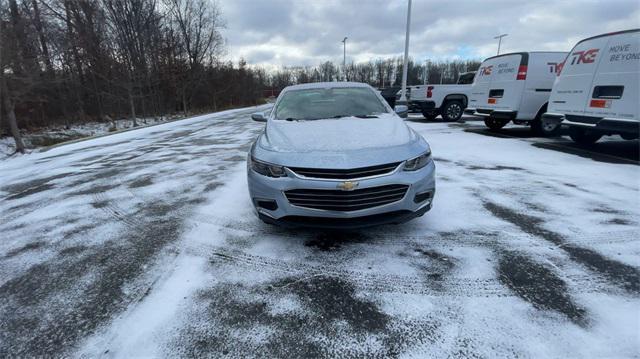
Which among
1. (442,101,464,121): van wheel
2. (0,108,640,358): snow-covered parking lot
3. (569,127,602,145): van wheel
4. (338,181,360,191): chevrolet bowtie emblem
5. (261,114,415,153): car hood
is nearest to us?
(0,108,640,358): snow-covered parking lot

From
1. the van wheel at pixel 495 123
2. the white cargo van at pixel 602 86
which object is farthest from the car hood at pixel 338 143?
the van wheel at pixel 495 123

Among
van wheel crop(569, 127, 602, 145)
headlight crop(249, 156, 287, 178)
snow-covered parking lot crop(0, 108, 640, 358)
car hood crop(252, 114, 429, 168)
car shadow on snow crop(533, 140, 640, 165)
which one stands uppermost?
car hood crop(252, 114, 429, 168)

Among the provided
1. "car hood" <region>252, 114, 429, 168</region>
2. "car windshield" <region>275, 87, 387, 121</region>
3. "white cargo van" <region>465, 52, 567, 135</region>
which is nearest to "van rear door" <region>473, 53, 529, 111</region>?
"white cargo van" <region>465, 52, 567, 135</region>

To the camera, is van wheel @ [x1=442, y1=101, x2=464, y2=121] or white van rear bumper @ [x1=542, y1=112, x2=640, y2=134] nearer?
white van rear bumper @ [x1=542, y1=112, x2=640, y2=134]

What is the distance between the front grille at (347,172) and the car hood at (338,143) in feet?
0.12

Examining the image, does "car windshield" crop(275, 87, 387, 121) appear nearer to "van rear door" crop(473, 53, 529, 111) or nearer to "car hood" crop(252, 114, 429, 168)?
Answer: "car hood" crop(252, 114, 429, 168)

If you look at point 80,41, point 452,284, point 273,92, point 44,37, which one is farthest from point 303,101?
point 273,92

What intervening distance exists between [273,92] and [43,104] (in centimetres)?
6397

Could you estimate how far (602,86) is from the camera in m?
6.34

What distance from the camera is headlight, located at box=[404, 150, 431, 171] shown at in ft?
10.2

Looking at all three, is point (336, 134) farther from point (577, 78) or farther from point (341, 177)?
point (577, 78)

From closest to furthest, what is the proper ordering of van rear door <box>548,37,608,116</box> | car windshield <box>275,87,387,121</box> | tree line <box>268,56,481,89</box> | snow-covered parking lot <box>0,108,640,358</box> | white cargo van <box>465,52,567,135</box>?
snow-covered parking lot <box>0,108,640,358</box> < car windshield <box>275,87,387,121</box> < van rear door <box>548,37,608,116</box> < white cargo van <box>465,52,567,135</box> < tree line <box>268,56,481,89</box>

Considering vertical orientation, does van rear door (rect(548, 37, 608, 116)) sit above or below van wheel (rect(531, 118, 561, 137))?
above

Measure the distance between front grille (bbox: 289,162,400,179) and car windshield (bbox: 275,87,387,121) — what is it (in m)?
1.48
